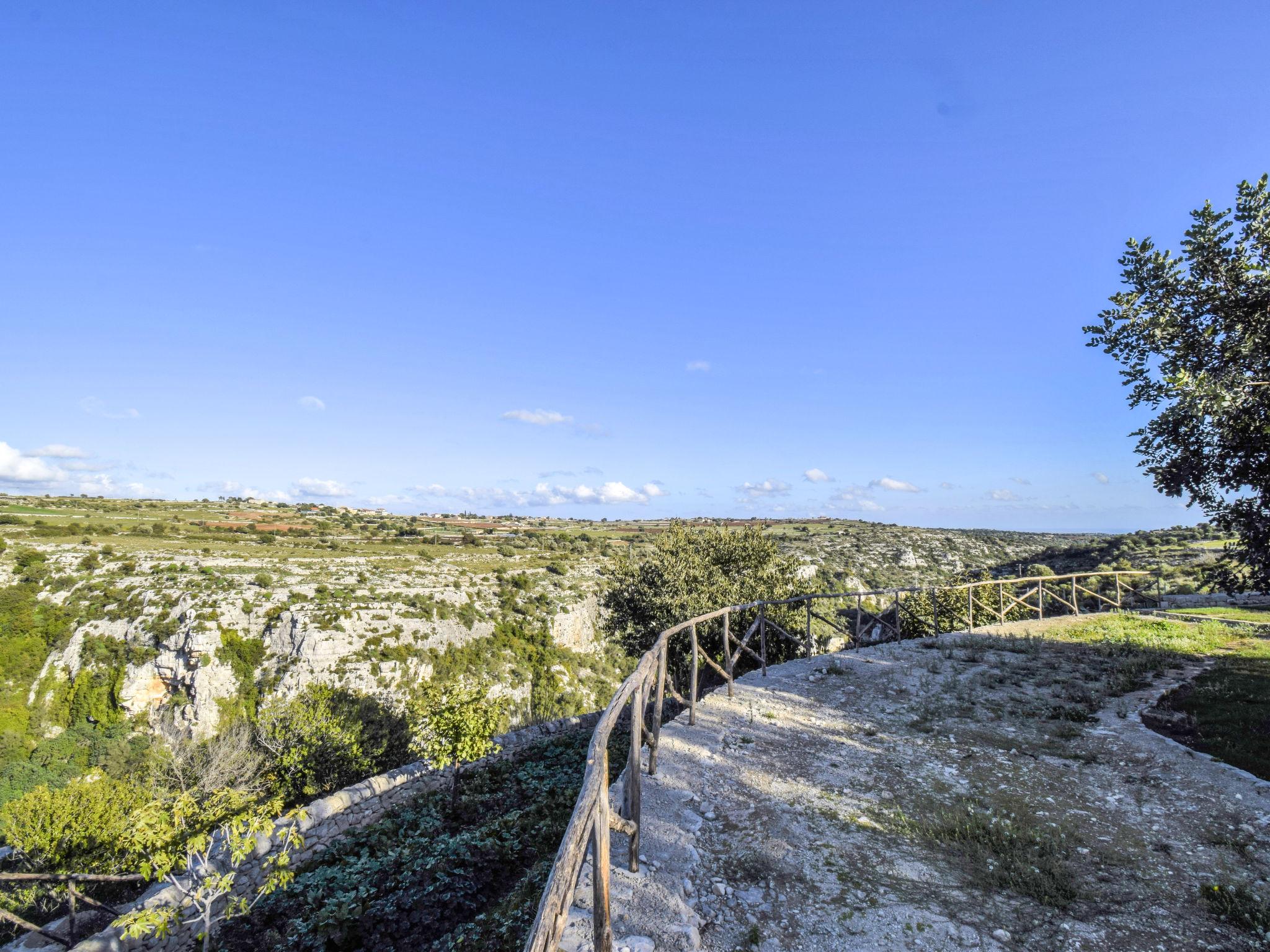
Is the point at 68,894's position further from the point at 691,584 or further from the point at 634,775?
the point at 691,584

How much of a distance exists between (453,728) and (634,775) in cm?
931

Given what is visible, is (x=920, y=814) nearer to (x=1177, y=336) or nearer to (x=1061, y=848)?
(x=1061, y=848)

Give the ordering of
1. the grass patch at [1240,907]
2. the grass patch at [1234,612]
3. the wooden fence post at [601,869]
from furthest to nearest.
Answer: the grass patch at [1234,612] → the grass patch at [1240,907] → the wooden fence post at [601,869]

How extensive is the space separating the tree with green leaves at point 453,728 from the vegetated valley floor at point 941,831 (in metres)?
6.27

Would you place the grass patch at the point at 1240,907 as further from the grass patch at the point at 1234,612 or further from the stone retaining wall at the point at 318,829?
the grass patch at the point at 1234,612

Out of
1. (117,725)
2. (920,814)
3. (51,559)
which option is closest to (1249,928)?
(920,814)

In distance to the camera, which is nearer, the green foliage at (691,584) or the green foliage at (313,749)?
the green foliage at (313,749)

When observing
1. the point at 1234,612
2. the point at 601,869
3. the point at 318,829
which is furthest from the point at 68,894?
the point at 1234,612

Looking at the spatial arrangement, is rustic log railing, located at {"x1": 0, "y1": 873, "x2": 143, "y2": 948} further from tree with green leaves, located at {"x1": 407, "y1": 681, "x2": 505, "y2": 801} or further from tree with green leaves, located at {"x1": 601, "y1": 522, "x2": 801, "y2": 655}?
tree with green leaves, located at {"x1": 601, "y1": 522, "x2": 801, "y2": 655}

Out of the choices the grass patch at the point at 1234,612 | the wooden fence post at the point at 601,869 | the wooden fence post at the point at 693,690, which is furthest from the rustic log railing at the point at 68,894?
the grass patch at the point at 1234,612

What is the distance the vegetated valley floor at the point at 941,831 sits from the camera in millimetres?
3576

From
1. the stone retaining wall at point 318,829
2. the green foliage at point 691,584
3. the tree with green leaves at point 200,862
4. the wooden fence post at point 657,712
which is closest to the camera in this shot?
the wooden fence post at point 657,712

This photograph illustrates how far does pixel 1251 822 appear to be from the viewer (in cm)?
489

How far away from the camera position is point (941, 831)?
4816mm
